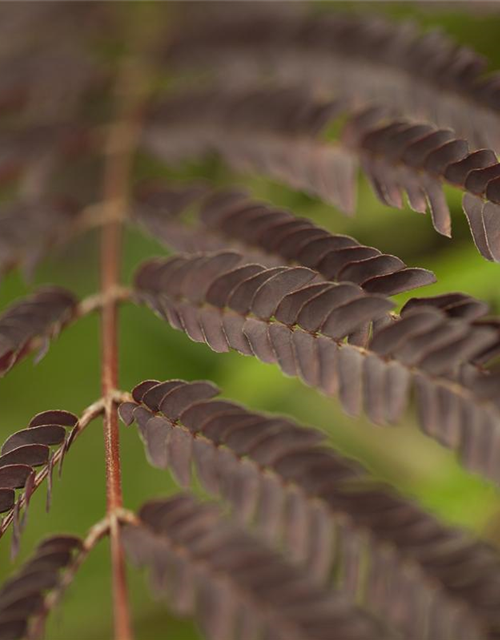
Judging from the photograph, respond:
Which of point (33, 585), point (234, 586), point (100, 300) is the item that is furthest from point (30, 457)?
point (100, 300)

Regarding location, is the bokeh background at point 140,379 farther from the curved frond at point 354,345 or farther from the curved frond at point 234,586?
the curved frond at point 234,586

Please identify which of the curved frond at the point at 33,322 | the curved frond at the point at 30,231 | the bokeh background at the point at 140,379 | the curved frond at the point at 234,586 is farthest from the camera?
the bokeh background at the point at 140,379

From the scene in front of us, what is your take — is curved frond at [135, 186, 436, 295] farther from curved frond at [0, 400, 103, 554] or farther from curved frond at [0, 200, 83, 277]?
curved frond at [0, 400, 103, 554]

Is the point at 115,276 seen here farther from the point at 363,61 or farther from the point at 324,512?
the point at 324,512

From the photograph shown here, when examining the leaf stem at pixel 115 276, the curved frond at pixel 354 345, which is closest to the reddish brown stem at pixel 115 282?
the leaf stem at pixel 115 276

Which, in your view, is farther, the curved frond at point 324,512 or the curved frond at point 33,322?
the curved frond at point 33,322

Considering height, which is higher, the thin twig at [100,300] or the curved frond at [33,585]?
the thin twig at [100,300]

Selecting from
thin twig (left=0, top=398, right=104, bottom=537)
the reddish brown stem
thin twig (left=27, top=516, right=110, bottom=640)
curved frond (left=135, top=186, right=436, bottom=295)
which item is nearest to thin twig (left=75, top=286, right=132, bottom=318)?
the reddish brown stem
